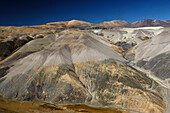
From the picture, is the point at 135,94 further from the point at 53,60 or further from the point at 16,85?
the point at 16,85

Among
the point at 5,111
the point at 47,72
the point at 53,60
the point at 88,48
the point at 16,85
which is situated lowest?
the point at 5,111

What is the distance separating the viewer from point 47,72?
19.8m

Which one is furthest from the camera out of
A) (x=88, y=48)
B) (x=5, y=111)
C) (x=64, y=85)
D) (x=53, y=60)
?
(x=88, y=48)

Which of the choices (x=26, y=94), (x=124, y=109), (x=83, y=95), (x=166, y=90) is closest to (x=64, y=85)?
(x=83, y=95)

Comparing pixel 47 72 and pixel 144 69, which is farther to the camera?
pixel 144 69

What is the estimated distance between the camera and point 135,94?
16.8 metres

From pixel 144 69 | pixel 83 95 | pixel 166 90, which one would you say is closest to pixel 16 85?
pixel 83 95

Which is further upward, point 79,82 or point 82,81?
point 82,81

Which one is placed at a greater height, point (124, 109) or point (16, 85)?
point (16, 85)

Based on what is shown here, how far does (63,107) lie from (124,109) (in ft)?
24.1

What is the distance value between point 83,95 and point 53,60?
310 inches

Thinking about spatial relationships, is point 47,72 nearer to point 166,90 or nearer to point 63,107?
point 63,107

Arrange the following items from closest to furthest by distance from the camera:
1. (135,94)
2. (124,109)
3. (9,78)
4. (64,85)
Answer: (124,109)
(135,94)
(64,85)
(9,78)

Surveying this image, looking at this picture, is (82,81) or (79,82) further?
(82,81)
